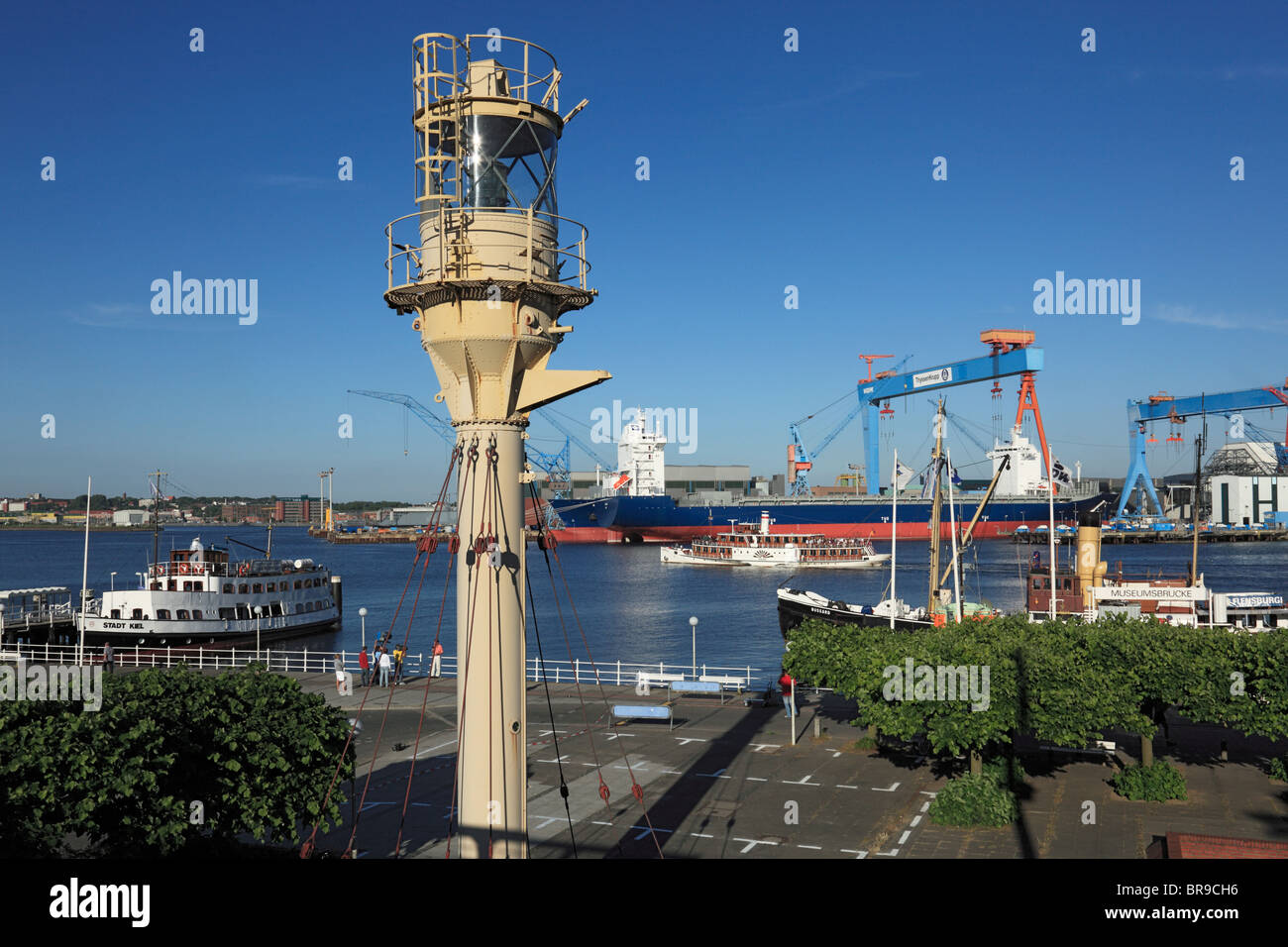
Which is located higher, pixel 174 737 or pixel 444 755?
pixel 174 737

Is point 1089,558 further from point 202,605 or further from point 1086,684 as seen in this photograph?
point 202,605

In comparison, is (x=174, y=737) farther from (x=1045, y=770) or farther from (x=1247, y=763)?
(x=1247, y=763)

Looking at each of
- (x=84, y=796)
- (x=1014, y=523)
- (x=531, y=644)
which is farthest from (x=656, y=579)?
(x=84, y=796)

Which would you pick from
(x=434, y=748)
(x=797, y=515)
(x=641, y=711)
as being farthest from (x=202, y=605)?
(x=797, y=515)

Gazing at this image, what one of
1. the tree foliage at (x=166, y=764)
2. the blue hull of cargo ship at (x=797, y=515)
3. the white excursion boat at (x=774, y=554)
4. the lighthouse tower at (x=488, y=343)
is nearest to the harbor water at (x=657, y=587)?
the white excursion boat at (x=774, y=554)

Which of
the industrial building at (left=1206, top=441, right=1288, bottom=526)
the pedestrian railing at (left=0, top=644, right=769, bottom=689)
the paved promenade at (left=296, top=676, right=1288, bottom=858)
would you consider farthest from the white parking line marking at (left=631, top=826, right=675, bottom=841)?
the industrial building at (left=1206, top=441, right=1288, bottom=526)

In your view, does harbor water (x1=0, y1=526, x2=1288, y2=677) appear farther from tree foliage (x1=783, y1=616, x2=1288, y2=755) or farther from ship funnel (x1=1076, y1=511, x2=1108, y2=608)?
tree foliage (x1=783, y1=616, x2=1288, y2=755)

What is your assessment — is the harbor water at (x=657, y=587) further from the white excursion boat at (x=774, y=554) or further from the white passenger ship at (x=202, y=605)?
the white excursion boat at (x=774, y=554)
